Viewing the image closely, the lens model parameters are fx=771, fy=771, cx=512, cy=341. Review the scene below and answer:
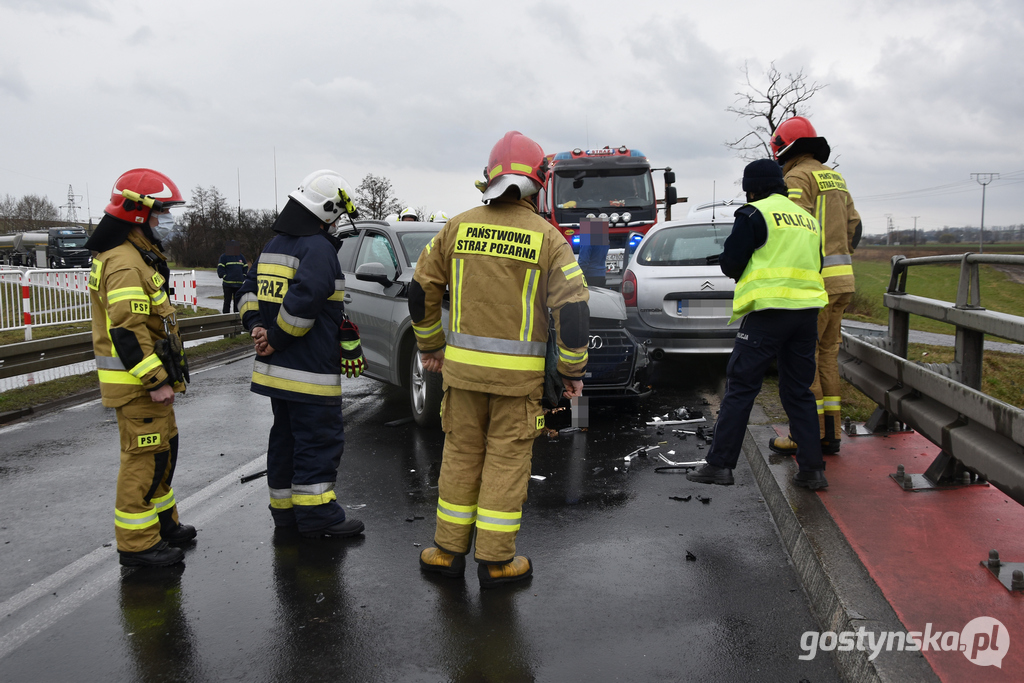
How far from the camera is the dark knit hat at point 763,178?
15.6 ft

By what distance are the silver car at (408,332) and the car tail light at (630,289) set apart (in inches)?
39.6

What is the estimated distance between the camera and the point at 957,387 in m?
4.01

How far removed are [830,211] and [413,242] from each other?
148 inches

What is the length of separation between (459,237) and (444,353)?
2.05 feet

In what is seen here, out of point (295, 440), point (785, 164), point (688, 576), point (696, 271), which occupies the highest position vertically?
point (785, 164)

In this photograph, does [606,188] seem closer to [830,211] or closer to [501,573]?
[830,211]

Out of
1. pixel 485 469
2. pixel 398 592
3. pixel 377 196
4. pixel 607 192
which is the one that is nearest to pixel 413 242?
pixel 485 469

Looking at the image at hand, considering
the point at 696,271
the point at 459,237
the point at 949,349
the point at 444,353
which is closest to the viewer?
the point at 459,237

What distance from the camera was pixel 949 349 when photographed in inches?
464

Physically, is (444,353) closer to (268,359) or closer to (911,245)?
(268,359)

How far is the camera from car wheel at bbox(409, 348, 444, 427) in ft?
21.3

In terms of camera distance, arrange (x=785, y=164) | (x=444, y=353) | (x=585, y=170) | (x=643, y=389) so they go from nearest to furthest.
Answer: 1. (x=444, y=353)
2. (x=785, y=164)
3. (x=643, y=389)
4. (x=585, y=170)

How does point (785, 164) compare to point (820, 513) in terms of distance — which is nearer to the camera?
point (820, 513)

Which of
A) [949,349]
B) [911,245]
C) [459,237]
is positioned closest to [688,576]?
[459,237]
